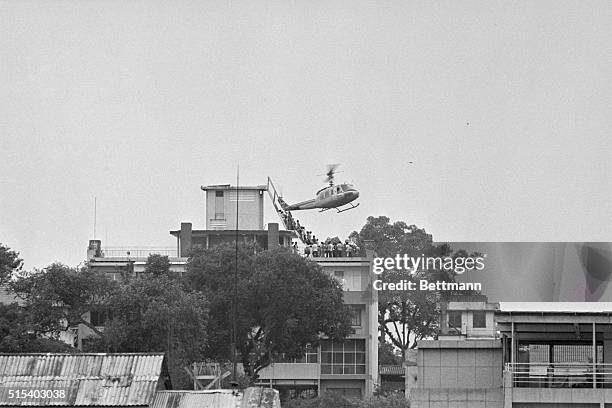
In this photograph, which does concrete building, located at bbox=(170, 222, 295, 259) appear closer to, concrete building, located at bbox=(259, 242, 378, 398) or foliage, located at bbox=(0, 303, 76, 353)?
concrete building, located at bbox=(259, 242, 378, 398)

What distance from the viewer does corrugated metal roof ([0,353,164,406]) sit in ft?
299

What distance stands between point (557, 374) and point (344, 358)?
312 feet

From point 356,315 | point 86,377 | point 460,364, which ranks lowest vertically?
point 86,377

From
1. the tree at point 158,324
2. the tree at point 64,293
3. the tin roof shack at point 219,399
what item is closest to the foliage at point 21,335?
the tree at point 64,293

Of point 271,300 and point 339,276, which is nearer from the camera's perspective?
point 271,300

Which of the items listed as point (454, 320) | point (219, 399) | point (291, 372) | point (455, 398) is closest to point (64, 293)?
point (291, 372)

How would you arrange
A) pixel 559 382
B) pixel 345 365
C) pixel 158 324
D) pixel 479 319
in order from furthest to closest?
pixel 345 365
pixel 158 324
pixel 479 319
pixel 559 382

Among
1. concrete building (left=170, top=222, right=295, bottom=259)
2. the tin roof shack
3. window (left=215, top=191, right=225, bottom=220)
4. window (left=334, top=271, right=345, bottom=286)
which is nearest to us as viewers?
the tin roof shack

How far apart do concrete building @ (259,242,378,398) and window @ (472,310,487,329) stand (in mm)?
51259

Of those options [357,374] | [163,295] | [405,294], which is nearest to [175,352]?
[163,295]

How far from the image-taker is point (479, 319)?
11750 cm

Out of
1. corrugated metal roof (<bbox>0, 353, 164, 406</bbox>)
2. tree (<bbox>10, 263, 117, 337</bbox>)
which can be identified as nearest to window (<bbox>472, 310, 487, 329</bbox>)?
corrugated metal roof (<bbox>0, 353, 164, 406</bbox>)

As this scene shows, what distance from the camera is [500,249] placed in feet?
600

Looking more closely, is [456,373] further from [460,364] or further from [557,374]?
[557,374]
